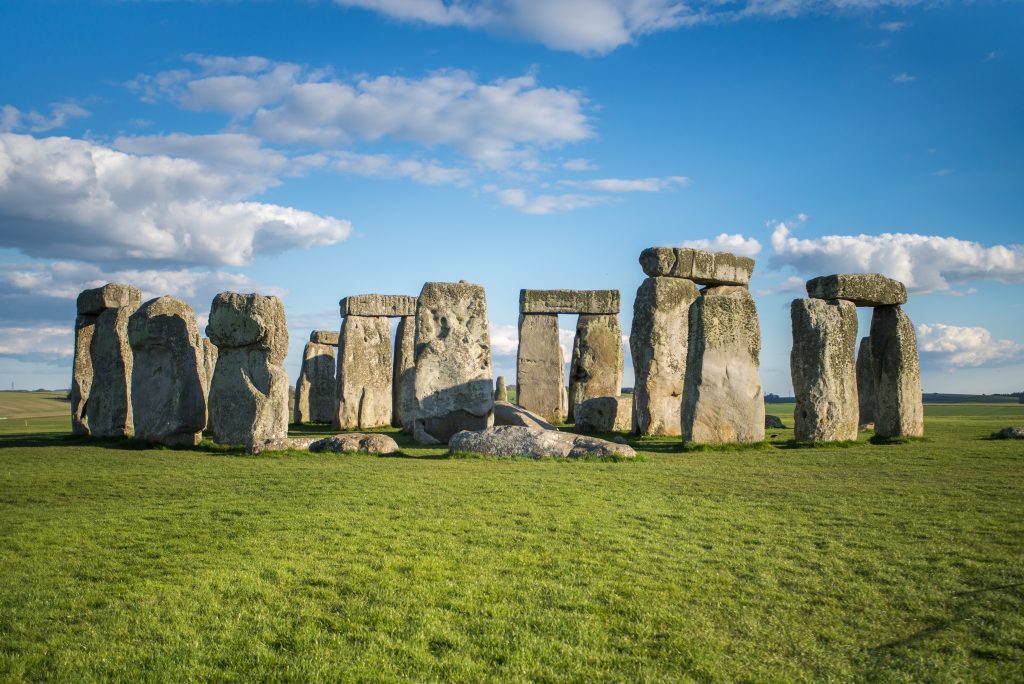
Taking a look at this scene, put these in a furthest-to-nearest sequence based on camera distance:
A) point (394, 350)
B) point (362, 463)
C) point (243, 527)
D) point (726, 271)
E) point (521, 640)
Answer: point (394, 350) < point (726, 271) < point (362, 463) < point (243, 527) < point (521, 640)

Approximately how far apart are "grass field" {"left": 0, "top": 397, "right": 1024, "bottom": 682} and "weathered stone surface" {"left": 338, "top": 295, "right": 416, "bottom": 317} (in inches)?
468

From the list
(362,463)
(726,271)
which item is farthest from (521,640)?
(726,271)

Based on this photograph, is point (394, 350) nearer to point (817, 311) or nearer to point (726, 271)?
point (726, 271)

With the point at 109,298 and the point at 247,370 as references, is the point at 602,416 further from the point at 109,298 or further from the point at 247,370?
the point at 109,298

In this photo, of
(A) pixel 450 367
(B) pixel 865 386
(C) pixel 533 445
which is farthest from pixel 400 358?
(B) pixel 865 386

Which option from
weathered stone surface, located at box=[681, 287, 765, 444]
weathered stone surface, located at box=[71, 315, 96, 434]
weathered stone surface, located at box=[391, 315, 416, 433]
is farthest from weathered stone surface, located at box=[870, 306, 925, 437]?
weathered stone surface, located at box=[71, 315, 96, 434]

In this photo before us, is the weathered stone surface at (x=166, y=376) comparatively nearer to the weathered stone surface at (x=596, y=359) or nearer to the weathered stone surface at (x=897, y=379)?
the weathered stone surface at (x=596, y=359)

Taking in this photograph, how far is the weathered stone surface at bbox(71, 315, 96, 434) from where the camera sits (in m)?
16.5

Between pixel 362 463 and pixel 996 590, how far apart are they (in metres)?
8.01

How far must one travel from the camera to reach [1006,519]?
6.86 metres

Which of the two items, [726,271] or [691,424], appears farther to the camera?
[726,271]

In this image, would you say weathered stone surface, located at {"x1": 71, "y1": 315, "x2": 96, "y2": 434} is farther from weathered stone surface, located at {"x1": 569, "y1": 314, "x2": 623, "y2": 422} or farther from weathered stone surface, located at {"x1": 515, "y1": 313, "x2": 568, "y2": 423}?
weathered stone surface, located at {"x1": 569, "y1": 314, "x2": 623, "y2": 422}

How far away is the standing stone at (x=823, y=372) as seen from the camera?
13.7m

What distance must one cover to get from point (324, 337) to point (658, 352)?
12081mm
